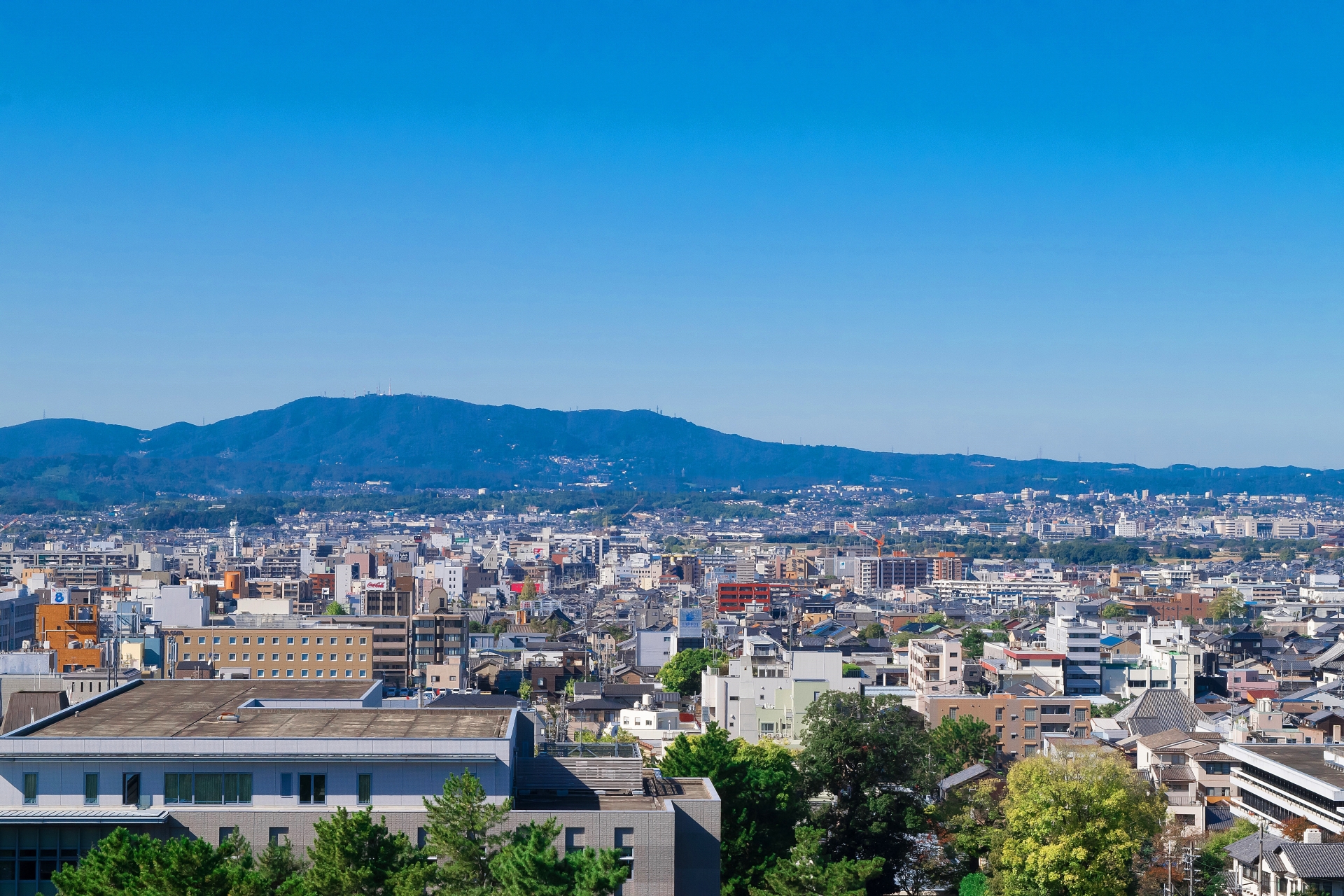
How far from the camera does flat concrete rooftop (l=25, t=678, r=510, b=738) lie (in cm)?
1447

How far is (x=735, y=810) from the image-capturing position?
57.4ft

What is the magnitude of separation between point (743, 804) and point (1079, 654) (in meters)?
22.3

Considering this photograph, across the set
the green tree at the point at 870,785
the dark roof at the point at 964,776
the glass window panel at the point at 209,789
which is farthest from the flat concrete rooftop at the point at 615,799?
the dark roof at the point at 964,776

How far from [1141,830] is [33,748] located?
39.5 ft

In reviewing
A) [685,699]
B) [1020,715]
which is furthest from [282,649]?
[1020,715]

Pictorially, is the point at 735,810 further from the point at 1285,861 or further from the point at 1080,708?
the point at 1080,708

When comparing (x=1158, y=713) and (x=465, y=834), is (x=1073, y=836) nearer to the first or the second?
(x=465, y=834)

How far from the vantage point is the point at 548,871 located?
11.4 meters

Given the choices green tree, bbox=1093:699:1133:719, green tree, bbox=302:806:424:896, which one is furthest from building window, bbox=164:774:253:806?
green tree, bbox=1093:699:1133:719

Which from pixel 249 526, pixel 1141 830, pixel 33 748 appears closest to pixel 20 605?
pixel 33 748

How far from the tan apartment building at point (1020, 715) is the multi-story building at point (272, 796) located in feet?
57.5

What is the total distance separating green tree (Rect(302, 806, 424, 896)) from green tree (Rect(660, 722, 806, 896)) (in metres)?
5.68

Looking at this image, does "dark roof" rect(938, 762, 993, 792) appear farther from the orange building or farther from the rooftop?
the orange building

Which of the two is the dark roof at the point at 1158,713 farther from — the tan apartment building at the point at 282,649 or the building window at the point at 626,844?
the tan apartment building at the point at 282,649
